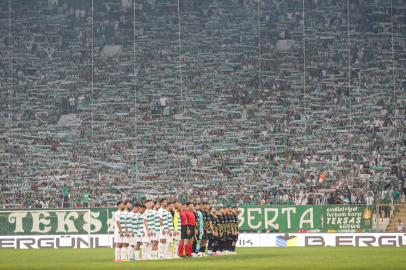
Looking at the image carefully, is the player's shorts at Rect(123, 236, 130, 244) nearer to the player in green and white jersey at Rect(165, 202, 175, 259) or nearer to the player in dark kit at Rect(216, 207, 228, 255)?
the player in green and white jersey at Rect(165, 202, 175, 259)

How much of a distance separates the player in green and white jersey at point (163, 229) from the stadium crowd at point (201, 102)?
44.8 ft

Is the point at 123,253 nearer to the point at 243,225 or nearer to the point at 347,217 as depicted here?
the point at 243,225

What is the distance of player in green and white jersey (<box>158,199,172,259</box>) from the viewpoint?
1566 centimetres

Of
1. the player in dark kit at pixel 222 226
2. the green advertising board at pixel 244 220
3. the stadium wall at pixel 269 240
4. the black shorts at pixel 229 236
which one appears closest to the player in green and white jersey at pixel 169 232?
the player in dark kit at pixel 222 226

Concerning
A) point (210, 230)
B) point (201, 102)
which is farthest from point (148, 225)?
point (201, 102)

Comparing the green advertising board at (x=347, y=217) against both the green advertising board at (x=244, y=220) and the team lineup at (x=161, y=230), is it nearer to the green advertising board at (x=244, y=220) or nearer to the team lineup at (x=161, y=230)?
the green advertising board at (x=244, y=220)

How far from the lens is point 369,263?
543 inches

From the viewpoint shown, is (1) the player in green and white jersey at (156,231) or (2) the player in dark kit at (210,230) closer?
(1) the player in green and white jersey at (156,231)

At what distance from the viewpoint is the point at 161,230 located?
1567 cm

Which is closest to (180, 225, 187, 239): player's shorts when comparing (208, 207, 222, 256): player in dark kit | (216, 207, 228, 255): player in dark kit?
(208, 207, 222, 256): player in dark kit

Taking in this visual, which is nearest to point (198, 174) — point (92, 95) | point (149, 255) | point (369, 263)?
point (92, 95)

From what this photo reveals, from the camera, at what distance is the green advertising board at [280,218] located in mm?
23562

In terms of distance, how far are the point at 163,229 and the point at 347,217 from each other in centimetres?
963

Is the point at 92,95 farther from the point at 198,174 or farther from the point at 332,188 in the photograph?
the point at 332,188
